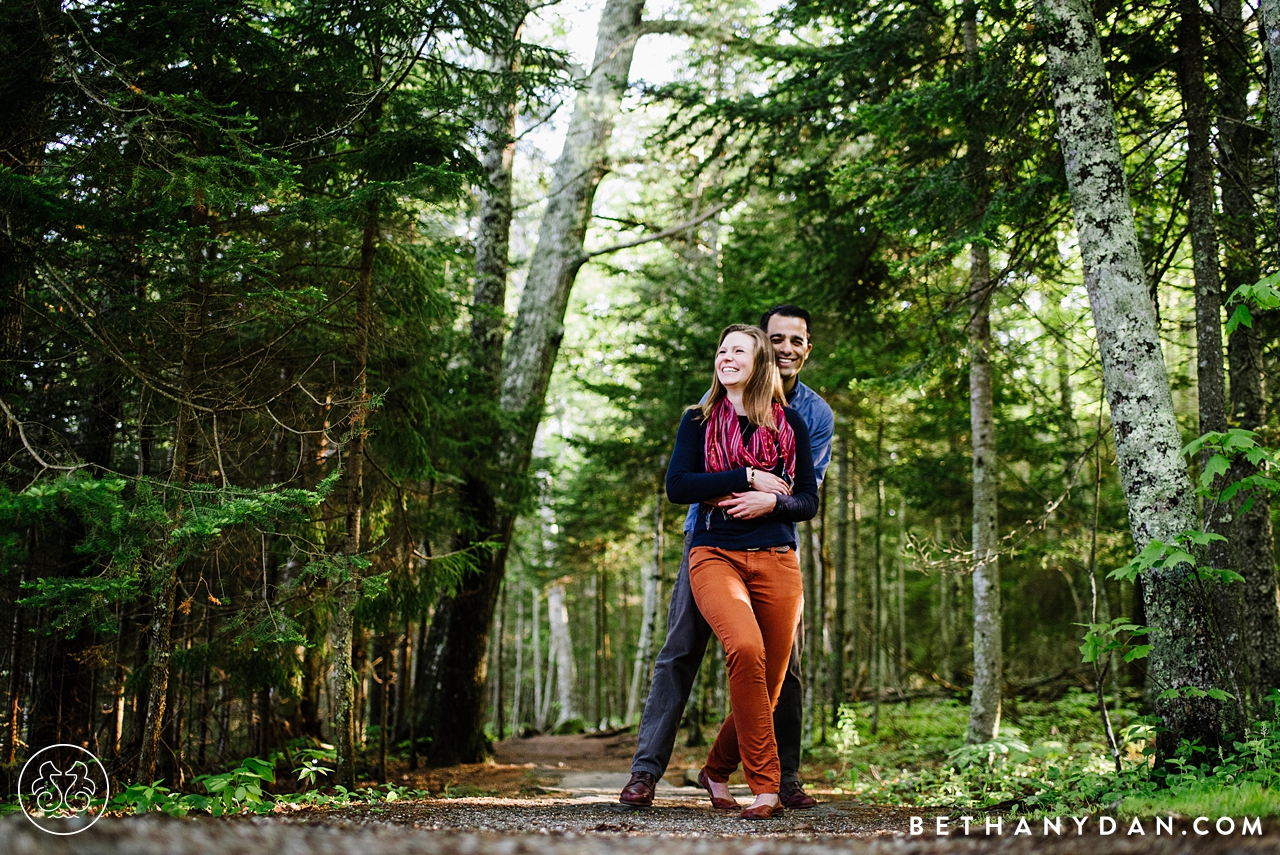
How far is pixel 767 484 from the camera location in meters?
4.01

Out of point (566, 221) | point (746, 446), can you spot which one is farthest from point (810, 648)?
point (746, 446)

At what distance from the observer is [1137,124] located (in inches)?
315

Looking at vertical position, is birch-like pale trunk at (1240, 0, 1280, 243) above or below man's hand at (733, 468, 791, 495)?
above

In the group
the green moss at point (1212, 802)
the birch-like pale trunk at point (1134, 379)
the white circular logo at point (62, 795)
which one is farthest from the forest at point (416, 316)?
the green moss at point (1212, 802)

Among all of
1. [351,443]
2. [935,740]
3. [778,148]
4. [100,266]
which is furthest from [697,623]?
[935,740]

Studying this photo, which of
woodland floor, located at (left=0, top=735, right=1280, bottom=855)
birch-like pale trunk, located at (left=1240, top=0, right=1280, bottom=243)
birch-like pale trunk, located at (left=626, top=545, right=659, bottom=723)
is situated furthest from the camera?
birch-like pale trunk, located at (left=626, top=545, right=659, bottom=723)

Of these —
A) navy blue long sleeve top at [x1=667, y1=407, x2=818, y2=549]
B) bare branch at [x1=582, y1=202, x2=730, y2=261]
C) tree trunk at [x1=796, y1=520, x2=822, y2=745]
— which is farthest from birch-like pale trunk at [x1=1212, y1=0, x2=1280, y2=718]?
tree trunk at [x1=796, y1=520, x2=822, y2=745]

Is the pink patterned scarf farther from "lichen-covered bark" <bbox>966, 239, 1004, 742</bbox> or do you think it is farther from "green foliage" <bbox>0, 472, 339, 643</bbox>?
"lichen-covered bark" <bbox>966, 239, 1004, 742</bbox>

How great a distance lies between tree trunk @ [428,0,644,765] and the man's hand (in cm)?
367

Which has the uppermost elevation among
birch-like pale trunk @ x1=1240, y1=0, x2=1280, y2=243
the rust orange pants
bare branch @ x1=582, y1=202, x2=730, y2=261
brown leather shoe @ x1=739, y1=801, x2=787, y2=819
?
bare branch @ x1=582, y1=202, x2=730, y2=261

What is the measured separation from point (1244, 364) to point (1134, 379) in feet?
10.3

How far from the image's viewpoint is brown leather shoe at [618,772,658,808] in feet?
12.5

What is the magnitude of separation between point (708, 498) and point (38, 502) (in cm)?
300

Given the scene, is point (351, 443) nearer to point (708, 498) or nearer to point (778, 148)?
point (708, 498)
